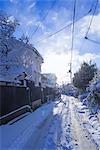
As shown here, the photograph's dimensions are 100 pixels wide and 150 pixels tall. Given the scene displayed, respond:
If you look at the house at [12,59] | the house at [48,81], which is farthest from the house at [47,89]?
the house at [12,59]

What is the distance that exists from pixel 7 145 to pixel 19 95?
31.2 ft

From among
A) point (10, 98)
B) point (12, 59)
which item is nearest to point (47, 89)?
point (12, 59)

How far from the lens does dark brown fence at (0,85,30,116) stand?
14.6 meters

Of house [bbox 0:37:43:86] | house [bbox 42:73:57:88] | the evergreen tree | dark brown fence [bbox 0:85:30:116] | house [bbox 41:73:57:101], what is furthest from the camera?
house [bbox 42:73:57:88]

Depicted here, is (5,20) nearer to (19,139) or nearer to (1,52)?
(1,52)

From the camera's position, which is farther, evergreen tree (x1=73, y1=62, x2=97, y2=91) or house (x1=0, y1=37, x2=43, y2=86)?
evergreen tree (x1=73, y1=62, x2=97, y2=91)

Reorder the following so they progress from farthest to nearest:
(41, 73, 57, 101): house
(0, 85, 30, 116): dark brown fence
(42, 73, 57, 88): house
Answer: (42, 73, 57, 88): house → (41, 73, 57, 101): house → (0, 85, 30, 116): dark brown fence

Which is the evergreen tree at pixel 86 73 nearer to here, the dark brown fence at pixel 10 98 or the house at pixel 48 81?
the house at pixel 48 81

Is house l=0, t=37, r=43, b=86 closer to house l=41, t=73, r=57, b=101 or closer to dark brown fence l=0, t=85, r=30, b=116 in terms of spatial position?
dark brown fence l=0, t=85, r=30, b=116

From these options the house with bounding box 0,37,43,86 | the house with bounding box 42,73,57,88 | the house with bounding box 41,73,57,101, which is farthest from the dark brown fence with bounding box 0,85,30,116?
the house with bounding box 42,73,57,88

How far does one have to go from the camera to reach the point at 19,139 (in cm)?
1166

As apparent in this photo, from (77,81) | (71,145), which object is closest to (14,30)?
(71,145)

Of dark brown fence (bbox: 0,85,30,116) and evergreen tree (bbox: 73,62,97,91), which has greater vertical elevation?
evergreen tree (bbox: 73,62,97,91)

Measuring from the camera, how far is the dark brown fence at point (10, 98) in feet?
47.9
